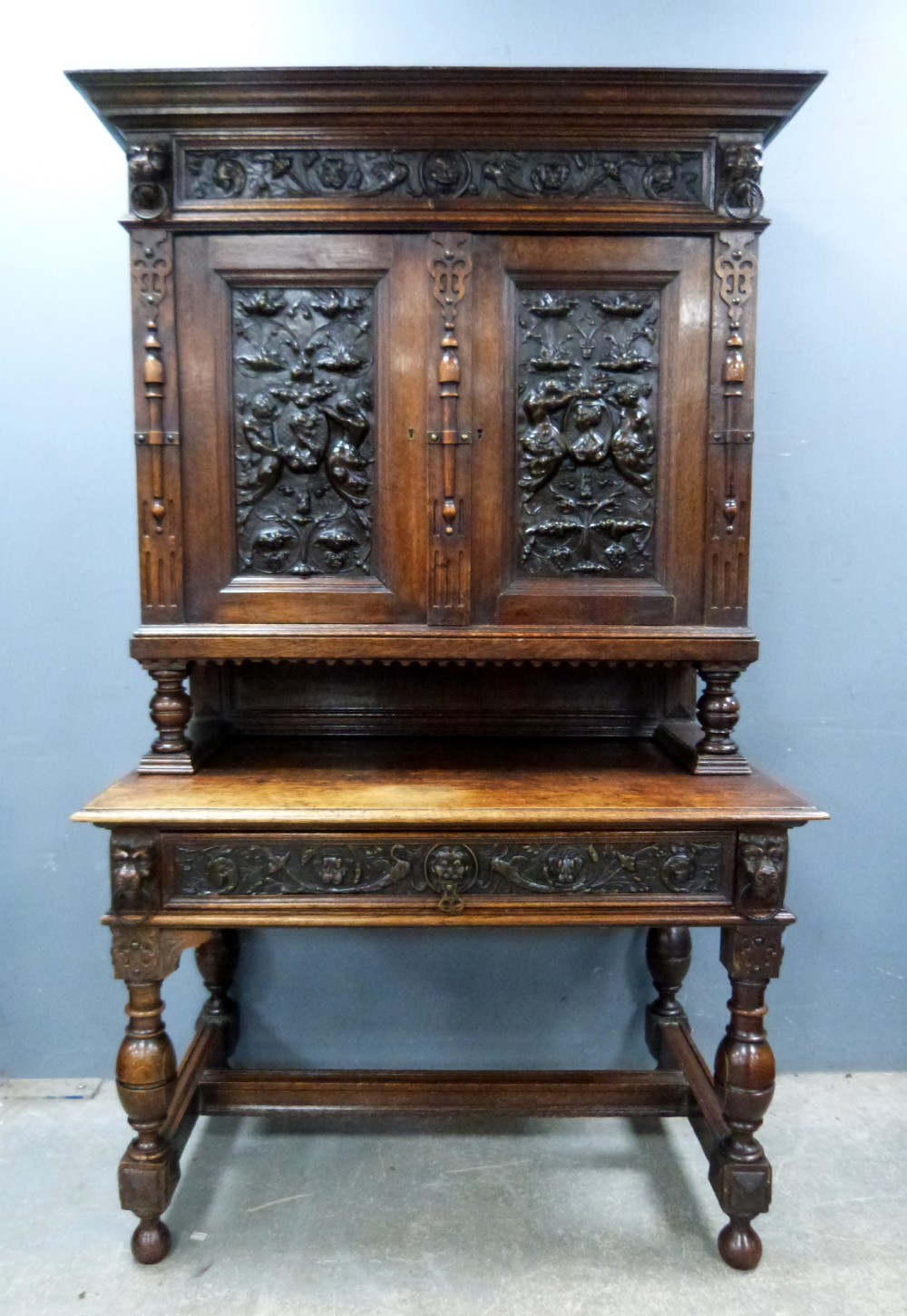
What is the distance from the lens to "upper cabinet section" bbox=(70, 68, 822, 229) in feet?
6.26

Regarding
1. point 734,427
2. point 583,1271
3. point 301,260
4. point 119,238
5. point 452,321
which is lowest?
point 583,1271

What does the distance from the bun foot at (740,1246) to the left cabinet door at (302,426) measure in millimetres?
1487

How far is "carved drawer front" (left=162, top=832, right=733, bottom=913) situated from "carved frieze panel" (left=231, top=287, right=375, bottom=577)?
2.02 feet

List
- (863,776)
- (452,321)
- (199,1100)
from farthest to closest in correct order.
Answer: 1. (863,776)
2. (199,1100)
3. (452,321)

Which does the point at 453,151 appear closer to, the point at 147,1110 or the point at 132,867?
the point at 132,867

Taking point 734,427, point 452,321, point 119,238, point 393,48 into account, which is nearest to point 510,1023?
point 734,427

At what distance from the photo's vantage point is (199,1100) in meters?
2.36

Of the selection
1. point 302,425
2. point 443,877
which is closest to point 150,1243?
point 443,877

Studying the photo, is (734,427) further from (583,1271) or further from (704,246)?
(583,1271)

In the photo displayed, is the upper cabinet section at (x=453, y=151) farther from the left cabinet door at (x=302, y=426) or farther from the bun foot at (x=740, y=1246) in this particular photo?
the bun foot at (x=740, y=1246)

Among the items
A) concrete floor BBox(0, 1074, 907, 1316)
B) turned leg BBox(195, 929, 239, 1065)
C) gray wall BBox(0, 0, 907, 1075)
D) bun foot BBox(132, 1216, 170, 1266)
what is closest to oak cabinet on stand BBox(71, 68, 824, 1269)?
bun foot BBox(132, 1216, 170, 1266)

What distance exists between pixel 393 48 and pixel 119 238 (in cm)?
86

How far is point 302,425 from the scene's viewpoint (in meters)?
2.02

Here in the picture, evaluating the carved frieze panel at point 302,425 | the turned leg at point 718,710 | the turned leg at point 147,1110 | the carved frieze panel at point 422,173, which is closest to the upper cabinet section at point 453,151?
the carved frieze panel at point 422,173
